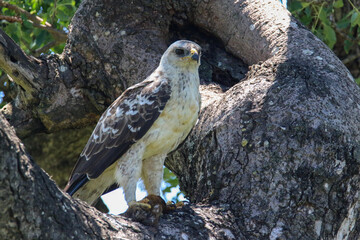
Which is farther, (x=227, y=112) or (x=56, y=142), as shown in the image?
(x=56, y=142)

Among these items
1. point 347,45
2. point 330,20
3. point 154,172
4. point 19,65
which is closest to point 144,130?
point 154,172

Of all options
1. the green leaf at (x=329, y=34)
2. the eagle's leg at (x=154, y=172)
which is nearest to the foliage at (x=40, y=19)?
the eagle's leg at (x=154, y=172)

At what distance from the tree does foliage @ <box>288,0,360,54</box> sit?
0.72 m

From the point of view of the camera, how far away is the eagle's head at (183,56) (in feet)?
16.1

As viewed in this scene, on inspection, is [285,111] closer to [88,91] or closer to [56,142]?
[88,91]

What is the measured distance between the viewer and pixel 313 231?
12.8ft

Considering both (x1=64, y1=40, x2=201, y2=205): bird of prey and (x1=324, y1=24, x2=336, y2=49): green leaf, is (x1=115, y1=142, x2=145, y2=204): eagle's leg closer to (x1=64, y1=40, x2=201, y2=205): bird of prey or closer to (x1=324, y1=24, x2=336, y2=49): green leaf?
(x1=64, y1=40, x2=201, y2=205): bird of prey

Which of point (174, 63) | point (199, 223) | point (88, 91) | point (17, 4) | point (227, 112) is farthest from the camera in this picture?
point (17, 4)

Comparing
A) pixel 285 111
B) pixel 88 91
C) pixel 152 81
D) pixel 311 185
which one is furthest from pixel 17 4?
pixel 311 185

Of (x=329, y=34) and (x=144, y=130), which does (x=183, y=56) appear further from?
(x=329, y=34)

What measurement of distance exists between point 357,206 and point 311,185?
1.29ft

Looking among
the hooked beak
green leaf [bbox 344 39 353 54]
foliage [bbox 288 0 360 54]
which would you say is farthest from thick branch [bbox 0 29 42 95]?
green leaf [bbox 344 39 353 54]

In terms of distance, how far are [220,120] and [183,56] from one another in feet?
2.32

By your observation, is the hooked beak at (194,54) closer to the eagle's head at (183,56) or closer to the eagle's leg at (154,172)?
the eagle's head at (183,56)
